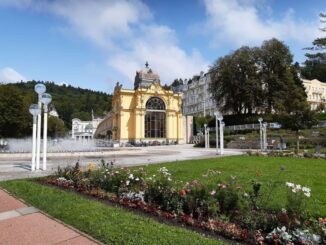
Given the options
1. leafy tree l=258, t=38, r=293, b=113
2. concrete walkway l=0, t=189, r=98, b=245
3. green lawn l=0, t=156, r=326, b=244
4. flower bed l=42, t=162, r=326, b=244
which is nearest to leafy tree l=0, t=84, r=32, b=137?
green lawn l=0, t=156, r=326, b=244

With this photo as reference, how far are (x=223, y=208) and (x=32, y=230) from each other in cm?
333

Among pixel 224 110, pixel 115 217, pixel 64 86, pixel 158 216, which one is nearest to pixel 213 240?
pixel 158 216

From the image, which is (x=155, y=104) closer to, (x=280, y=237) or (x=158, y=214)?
(x=158, y=214)

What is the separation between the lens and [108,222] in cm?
528

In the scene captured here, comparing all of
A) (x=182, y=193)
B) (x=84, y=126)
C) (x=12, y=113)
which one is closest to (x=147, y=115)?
(x=12, y=113)

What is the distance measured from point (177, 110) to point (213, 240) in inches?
2448

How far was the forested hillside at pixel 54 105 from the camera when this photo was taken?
126 ft

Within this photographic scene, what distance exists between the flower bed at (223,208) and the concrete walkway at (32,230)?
1588 millimetres

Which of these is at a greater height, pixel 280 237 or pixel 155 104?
pixel 155 104

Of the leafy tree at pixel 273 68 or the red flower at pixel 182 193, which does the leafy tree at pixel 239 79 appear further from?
the red flower at pixel 182 193

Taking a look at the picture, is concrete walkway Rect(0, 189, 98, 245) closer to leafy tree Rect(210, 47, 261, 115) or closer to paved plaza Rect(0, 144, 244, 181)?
paved plaza Rect(0, 144, 244, 181)

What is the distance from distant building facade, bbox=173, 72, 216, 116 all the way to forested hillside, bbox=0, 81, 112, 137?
A: 3619cm

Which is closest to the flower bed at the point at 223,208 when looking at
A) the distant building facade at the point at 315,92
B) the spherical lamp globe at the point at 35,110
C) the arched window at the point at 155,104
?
the spherical lamp globe at the point at 35,110

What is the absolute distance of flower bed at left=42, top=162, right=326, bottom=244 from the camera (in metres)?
4.30
